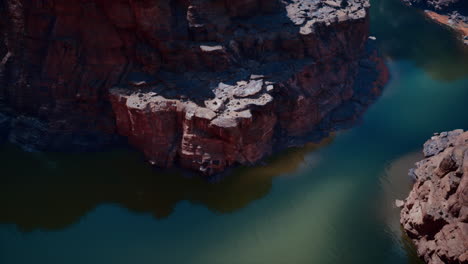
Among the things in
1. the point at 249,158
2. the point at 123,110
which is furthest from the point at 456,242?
the point at 123,110

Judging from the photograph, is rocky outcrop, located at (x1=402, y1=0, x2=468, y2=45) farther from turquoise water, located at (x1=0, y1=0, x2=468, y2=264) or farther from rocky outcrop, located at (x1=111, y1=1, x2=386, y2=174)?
turquoise water, located at (x1=0, y1=0, x2=468, y2=264)

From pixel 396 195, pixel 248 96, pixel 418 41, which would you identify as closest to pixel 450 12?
pixel 418 41

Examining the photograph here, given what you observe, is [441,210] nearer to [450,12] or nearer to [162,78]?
[162,78]

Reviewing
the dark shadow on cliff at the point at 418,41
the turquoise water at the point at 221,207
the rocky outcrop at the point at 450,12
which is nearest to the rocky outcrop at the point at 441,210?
the turquoise water at the point at 221,207

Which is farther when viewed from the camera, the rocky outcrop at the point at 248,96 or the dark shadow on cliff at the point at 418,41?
the dark shadow on cliff at the point at 418,41

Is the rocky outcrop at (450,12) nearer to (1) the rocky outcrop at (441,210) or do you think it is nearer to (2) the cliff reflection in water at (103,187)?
(1) the rocky outcrop at (441,210)
